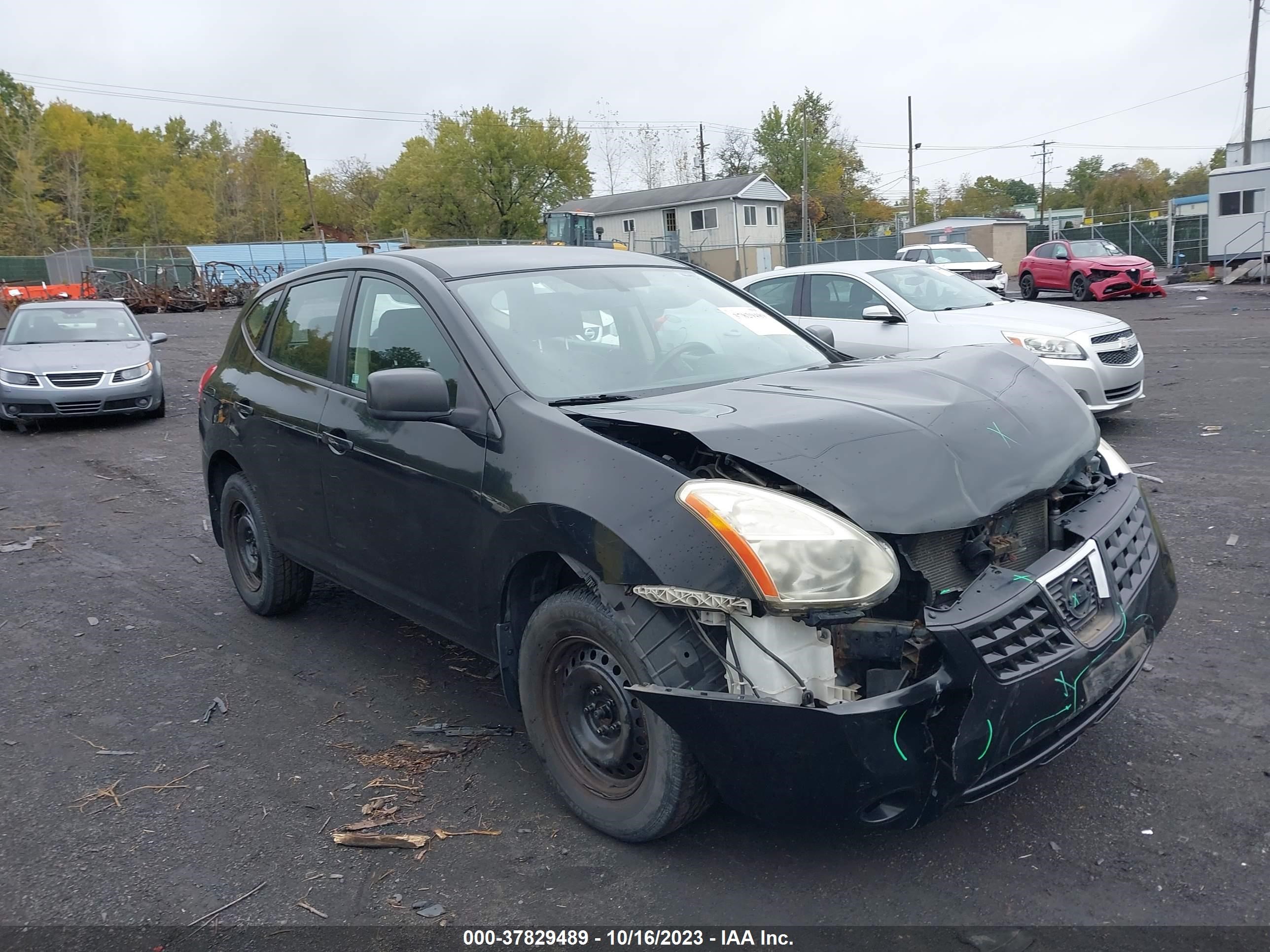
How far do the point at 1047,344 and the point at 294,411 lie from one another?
6705 mm

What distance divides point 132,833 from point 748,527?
7.71 feet

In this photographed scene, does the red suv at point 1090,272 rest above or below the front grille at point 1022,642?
above

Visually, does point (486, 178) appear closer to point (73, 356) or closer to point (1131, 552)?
point (73, 356)

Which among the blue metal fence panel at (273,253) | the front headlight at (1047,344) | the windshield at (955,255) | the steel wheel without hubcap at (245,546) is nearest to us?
the steel wheel without hubcap at (245,546)

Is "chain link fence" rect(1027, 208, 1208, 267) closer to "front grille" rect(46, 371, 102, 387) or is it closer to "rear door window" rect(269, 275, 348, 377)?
"front grille" rect(46, 371, 102, 387)

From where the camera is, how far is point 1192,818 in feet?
9.73

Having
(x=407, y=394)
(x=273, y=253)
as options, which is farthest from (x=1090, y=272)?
(x=273, y=253)

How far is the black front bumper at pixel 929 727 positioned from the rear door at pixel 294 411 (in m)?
2.32

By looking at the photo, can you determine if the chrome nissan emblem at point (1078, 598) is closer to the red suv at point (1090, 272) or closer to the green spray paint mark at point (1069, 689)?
the green spray paint mark at point (1069, 689)

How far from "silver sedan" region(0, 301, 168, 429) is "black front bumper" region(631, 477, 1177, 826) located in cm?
1157

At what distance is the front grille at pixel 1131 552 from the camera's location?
2932 mm

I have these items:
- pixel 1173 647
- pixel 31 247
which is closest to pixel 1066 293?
pixel 1173 647

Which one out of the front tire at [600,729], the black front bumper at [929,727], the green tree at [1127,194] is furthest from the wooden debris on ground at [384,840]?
the green tree at [1127,194]

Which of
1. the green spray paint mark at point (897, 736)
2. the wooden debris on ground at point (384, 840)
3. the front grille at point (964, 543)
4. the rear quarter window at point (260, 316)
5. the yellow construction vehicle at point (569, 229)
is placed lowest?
the wooden debris on ground at point (384, 840)
